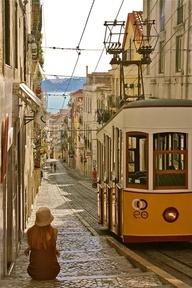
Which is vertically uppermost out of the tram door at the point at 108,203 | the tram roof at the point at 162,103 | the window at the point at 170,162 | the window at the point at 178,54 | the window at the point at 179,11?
the window at the point at 179,11

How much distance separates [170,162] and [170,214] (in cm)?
98

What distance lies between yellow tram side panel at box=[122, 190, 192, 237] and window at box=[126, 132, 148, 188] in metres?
0.25

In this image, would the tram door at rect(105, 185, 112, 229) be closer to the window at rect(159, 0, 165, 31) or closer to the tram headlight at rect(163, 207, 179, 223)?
the tram headlight at rect(163, 207, 179, 223)

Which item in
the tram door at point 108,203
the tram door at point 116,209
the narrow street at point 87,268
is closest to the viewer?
the narrow street at point 87,268

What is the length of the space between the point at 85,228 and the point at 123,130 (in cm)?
707

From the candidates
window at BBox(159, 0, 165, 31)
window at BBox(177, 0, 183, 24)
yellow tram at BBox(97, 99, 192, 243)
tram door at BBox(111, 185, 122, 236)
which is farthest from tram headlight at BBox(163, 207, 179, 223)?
window at BBox(159, 0, 165, 31)

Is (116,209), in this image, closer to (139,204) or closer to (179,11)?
(139,204)

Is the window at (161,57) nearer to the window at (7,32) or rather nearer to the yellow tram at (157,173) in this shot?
the yellow tram at (157,173)

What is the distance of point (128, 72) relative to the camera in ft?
138

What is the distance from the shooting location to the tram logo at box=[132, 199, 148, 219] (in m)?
11.8

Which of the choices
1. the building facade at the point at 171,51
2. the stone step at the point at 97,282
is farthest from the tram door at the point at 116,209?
the building facade at the point at 171,51

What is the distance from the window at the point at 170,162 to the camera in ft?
38.7

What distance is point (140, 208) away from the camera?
11789mm

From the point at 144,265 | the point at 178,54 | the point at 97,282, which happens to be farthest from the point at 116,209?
the point at 178,54
